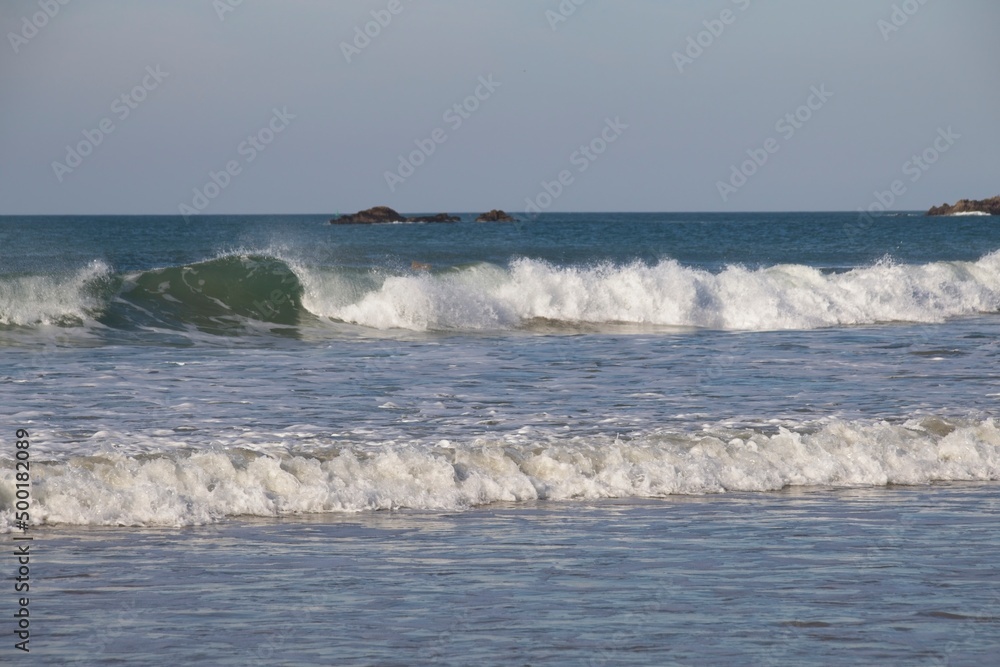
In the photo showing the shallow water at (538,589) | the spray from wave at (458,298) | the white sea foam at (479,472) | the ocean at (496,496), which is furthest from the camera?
the spray from wave at (458,298)

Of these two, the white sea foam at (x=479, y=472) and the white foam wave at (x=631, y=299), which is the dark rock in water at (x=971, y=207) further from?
the white sea foam at (x=479, y=472)

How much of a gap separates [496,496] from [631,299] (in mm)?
15756

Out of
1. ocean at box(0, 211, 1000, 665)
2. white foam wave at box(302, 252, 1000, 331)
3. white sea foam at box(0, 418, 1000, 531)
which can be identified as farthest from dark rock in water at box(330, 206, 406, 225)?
white sea foam at box(0, 418, 1000, 531)

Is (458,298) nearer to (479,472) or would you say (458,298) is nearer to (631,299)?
(631,299)

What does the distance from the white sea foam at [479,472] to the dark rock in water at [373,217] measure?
89.0 metres

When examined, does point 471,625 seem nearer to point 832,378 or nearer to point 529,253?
point 832,378

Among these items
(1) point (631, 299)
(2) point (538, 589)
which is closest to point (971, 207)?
(1) point (631, 299)

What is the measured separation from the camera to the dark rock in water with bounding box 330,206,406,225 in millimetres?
97938

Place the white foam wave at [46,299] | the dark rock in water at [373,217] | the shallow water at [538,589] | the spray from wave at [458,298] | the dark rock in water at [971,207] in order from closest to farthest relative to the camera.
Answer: the shallow water at [538,589] < the white foam wave at [46,299] < the spray from wave at [458,298] < the dark rock in water at [373,217] < the dark rock in water at [971,207]

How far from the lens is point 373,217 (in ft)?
326

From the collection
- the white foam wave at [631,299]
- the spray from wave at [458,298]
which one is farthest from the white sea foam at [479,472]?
the white foam wave at [631,299]

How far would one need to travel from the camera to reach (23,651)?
15.6 feet

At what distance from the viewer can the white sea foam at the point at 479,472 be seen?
24.5ft

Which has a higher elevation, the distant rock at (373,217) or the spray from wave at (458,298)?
the distant rock at (373,217)
